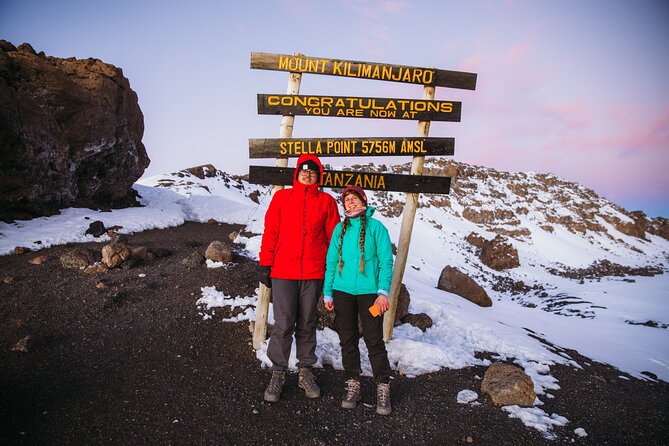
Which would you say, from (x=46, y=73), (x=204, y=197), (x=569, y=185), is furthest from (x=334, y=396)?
(x=569, y=185)

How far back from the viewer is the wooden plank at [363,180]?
5309mm

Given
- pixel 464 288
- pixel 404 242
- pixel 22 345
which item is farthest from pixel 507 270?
pixel 22 345

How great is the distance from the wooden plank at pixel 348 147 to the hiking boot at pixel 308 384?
11.0 ft

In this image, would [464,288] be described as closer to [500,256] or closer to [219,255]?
[219,255]

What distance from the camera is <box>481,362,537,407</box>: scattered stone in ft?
14.4

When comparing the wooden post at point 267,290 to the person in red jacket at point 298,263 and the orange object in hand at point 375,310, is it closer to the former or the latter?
the person in red jacket at point 298,263

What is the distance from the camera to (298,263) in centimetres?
417

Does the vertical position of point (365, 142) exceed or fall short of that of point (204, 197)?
it exceeds it

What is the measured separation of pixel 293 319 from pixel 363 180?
2587 mm

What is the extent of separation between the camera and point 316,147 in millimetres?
5457

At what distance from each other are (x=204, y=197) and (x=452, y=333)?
2100cm

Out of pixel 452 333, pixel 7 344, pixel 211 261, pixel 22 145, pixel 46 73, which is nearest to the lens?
pixel 7 344

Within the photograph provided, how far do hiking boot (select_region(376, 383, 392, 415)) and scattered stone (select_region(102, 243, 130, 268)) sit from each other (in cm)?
706

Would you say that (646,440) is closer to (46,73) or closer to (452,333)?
(452,333)
